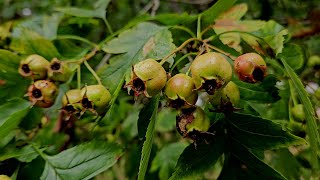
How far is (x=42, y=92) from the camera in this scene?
1271 millimetres

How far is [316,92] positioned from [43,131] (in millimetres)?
1183

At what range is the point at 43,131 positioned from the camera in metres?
1.92

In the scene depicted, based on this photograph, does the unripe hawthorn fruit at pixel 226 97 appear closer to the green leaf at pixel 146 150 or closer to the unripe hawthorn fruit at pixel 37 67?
the green leaf at pixel 146 150

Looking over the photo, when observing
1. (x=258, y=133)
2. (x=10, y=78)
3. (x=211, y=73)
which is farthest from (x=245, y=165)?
(x=10, y=78)

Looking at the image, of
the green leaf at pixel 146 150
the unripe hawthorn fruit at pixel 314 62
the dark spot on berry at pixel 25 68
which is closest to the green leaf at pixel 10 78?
the dark spot on berry at pixel 25 68

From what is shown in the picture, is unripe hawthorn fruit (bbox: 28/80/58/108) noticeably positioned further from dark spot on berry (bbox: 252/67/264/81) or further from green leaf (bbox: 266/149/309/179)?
green leaf (bbox: 266/149/309/179)

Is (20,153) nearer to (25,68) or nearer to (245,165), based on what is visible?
(25,68)

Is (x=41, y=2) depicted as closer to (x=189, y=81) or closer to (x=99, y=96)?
(x=99, y=96)

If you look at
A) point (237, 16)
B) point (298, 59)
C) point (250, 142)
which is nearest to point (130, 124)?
point (237, 16)

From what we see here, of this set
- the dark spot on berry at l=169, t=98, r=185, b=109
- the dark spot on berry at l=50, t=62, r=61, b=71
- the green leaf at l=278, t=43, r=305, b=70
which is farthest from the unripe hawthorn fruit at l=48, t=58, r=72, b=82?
the green leaf at l=278, t=43, r=305, b=70

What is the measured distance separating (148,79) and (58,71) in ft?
1.39

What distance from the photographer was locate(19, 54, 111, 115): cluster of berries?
1183mm

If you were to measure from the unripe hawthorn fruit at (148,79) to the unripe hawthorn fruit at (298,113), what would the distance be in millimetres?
624

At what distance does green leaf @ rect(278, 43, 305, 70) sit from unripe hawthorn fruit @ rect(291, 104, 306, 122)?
143 millimetres
